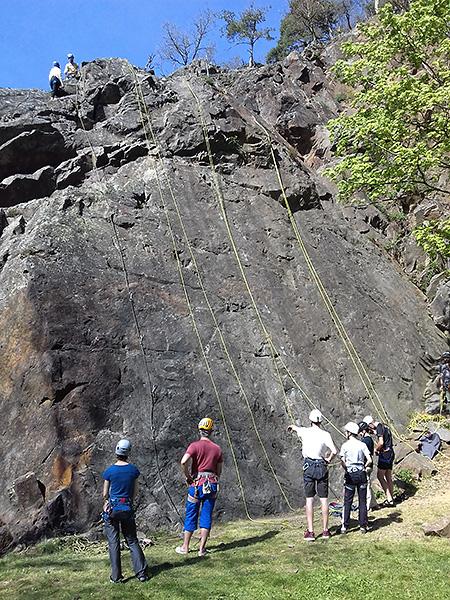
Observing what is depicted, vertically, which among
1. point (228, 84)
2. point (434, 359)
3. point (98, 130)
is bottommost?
point (434, 359)

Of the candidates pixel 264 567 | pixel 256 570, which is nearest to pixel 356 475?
pixel 264 567

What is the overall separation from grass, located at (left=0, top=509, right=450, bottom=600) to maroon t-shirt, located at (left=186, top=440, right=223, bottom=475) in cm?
123

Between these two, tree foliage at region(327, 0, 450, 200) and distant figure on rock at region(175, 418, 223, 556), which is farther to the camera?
tree foliage at region(327, 0, 450, 200)

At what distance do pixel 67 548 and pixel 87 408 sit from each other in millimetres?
2535

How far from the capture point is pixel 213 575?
6.28 m

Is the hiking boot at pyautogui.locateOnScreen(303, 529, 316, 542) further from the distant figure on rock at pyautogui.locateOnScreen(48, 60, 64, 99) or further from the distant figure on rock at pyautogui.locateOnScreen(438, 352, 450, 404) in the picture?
the distant figure on rock at pyautogui.locateOnScreen(48, 60, 64, 99)

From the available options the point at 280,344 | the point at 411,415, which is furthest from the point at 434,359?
the point at 280,344

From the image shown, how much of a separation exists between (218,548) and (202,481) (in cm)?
136

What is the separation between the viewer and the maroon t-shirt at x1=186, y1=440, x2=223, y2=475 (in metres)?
7.12

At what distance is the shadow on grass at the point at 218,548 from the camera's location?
665cm

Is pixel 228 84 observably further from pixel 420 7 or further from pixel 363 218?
pixel 420 7

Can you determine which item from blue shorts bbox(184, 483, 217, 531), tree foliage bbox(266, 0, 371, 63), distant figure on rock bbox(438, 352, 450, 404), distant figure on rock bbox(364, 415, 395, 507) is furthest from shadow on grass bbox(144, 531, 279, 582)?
tree foliage bbox(266, 0, 371, 63)

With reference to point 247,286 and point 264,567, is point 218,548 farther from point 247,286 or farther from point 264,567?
point 247,286

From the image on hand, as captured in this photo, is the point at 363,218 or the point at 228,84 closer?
the point at 363,218
